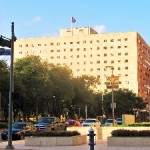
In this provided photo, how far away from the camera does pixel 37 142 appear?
25.7m

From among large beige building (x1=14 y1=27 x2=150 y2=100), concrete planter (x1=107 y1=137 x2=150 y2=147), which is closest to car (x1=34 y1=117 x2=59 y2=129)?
concrete planter (x1=107 y1=137 x2=150 y2=147)

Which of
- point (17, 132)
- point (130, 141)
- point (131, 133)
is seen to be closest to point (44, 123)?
A: point (17, 132)

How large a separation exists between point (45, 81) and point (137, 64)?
9515cm

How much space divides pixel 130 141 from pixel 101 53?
5638 inches

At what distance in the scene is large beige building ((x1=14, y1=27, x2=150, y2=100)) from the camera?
16175 centimetres

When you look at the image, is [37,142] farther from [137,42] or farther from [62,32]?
[62,32]

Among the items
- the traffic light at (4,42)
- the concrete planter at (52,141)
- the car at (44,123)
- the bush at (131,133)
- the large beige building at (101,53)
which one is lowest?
the concrete planter at (52,141)

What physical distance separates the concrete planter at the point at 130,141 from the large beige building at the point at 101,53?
13383cm

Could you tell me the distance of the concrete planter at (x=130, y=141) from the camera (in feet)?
79.4

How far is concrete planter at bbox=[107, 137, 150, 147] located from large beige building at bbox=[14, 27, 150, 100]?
133827 millimetres

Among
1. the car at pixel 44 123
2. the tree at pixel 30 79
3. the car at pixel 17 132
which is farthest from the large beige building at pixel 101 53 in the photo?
the car at pixel 17 132

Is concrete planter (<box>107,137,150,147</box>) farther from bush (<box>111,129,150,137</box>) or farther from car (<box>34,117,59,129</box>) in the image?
car (<box>34,117,59,129</box>)

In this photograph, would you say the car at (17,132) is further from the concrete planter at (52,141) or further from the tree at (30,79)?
the tree at (30,79)

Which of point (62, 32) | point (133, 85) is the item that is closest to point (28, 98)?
point (133, 85)
